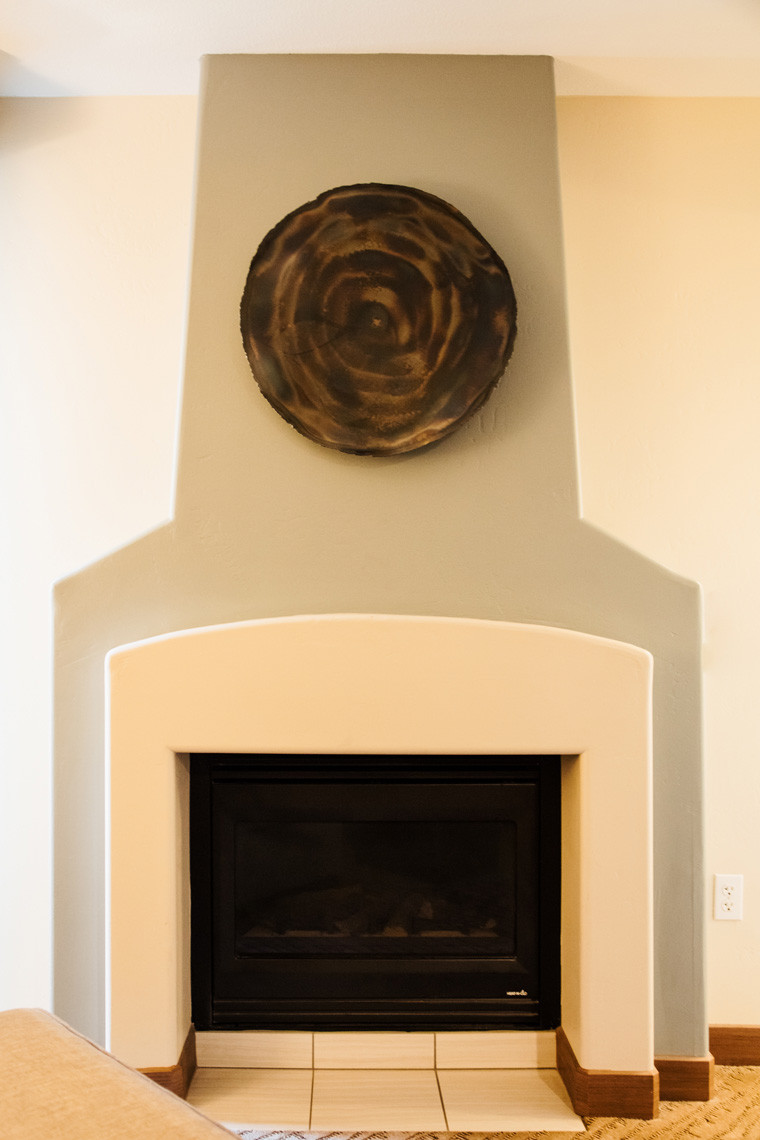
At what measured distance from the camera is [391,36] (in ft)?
6.47

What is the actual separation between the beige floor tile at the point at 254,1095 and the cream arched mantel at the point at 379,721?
0.16 m

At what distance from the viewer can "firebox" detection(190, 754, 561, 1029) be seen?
6.95 feet

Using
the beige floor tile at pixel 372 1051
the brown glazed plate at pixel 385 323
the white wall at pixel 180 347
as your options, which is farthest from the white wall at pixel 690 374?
the beige floor tile at pixel 372 1051

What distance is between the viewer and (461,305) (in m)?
2.00

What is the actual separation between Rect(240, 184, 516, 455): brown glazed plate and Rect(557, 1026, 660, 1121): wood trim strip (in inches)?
56.4

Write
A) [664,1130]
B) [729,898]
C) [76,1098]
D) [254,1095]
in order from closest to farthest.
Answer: [76,1098] < [664,1130] < [254,1095] < [729,898]

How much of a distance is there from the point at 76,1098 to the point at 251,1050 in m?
1.36

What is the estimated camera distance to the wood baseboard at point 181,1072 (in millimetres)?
1919

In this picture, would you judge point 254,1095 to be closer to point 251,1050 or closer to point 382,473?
point 251,1050

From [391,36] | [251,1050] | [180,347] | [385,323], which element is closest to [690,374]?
[385,323]

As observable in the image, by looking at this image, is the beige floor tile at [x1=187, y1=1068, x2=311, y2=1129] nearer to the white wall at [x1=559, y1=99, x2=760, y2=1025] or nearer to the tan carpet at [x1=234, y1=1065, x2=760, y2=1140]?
the tan carpet at [x1=234, y1=1065, x2=760, y2=1140]

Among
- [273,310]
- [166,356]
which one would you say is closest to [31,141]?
[166,356]

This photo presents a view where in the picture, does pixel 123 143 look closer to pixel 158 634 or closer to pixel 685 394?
pixel 158 634

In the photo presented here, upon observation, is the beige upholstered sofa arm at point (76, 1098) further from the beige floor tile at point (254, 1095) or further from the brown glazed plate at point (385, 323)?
the brown glazed plate at point (385, 323)
